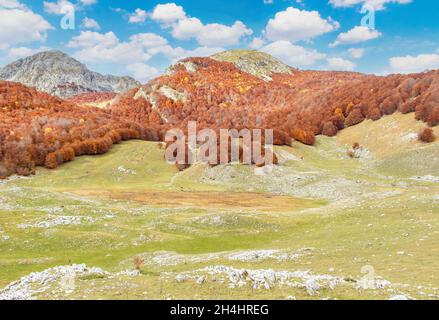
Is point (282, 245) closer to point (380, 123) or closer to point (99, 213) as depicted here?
point (99, 213)

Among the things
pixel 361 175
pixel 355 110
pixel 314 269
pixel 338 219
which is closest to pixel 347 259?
pixel 314 269

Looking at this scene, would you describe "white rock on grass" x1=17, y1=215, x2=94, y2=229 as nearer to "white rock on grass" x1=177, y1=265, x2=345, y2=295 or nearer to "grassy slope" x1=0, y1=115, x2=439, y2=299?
"grassy slope" x1=0, y1=115, x2=439, y2=299

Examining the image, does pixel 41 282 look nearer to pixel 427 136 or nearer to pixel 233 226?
pixel 233 226

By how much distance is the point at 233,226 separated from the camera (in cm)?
5191

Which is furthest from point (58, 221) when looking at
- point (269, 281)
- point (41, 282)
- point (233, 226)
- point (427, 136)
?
point (427, 136)

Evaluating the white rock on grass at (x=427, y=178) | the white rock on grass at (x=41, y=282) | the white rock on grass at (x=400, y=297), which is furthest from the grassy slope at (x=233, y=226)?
the white rock on grass at (x=427, y=178)

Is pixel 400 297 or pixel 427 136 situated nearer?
pixel 400 297

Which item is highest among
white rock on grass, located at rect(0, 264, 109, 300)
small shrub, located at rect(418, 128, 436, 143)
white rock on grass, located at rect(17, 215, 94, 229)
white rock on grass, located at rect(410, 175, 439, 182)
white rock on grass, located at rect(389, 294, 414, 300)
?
small shrub, located at rect(418, 128, 436, 143)

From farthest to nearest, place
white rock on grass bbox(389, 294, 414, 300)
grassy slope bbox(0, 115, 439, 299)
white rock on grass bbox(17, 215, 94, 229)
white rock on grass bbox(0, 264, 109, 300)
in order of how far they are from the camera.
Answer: white rock on grass bbox(17, 215, 94, 229), grassy slope bbox(0, 115, 439, 299), white rock on grass bbox(0, 264, 109, 300), white rock on grass bbox(389, 294, 414, 300)

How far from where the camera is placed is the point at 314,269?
92.3ft

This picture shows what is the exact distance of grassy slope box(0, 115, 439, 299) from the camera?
78.8 ft

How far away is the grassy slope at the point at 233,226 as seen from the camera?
24.0 meters

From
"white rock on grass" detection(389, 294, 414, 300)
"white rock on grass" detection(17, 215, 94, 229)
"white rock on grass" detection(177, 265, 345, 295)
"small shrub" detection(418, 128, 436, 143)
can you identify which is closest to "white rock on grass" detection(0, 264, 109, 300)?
"white rock on grass" detection(177, 265, 345, 295)

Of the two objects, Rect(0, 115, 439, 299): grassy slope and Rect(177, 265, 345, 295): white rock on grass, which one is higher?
Rect(177, 265, 345, 295): white rock on grass
